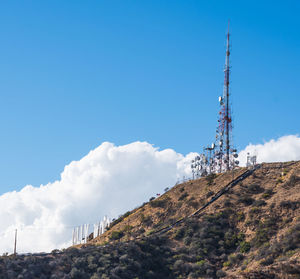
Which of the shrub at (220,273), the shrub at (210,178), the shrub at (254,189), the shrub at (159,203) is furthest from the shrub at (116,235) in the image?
the shrub at (220,273)

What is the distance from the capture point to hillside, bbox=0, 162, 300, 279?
55281 mm

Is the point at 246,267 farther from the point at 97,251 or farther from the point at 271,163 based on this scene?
the point at 271,163

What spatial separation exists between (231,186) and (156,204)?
1116cm

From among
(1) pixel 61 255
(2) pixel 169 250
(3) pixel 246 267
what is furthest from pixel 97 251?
(3) pixel 246 267

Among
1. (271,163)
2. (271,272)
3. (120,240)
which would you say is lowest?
(271,272)

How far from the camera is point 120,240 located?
71062mm

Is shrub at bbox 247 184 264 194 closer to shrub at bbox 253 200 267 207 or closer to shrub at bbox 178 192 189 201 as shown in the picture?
shrub at bbox 253 200 267 207

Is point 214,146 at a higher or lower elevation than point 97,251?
higher

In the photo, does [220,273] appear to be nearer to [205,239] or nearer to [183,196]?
[205,239]

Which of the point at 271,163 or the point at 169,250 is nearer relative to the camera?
the point at 169,250

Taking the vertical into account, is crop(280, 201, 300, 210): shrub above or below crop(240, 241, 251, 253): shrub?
above

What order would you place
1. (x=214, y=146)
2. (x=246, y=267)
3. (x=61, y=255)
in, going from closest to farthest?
(x=246, y=267)
(x=61, y=255)
(x=214, y=146)

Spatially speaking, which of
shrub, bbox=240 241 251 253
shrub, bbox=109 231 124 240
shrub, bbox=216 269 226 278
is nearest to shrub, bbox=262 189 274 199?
shrub, bbox=240 241 251 253

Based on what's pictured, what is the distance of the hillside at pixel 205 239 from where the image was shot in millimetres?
55281
